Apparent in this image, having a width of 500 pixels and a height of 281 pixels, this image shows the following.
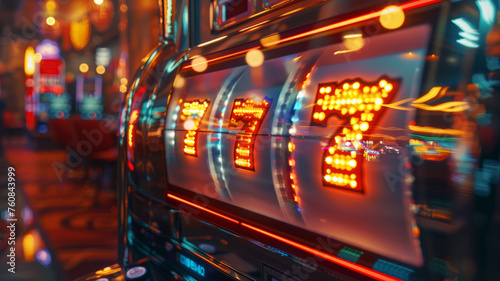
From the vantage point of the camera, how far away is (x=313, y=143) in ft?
2.79

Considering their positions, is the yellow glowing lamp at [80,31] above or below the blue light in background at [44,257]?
above

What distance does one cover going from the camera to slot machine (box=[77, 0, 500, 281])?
606mm

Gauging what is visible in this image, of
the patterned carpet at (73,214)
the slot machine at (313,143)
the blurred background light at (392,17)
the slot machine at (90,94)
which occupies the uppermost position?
the slot machine at (90,94)

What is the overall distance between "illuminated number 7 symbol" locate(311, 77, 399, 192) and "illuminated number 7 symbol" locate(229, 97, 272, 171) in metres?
0.20

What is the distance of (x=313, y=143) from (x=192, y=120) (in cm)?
53

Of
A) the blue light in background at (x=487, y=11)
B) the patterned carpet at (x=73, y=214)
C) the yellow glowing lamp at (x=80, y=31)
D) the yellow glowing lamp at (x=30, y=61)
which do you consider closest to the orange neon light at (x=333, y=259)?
the blue light in background at (x=487, y=11)

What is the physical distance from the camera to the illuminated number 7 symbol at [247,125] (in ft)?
3.36

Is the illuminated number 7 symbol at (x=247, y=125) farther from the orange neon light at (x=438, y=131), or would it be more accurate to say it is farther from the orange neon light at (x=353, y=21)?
the orange neon light at (x=438, y=131)

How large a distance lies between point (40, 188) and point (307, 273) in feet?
19.8

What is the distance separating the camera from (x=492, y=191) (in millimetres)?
565

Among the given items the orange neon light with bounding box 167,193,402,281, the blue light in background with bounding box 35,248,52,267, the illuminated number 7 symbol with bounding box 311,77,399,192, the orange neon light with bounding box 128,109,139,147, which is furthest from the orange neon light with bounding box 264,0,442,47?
the blue light in background with bounding box 35,248,52,267

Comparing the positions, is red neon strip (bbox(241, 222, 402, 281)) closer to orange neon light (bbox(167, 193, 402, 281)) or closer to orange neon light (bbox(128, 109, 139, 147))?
orange neon light (bbox(167, 193, 402, 281))

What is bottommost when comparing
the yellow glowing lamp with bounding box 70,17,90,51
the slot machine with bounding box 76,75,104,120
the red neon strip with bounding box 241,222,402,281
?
the red neon strip with bounding box 241,222,402,281

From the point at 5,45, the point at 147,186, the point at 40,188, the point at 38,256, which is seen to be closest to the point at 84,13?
the point at 40,188
